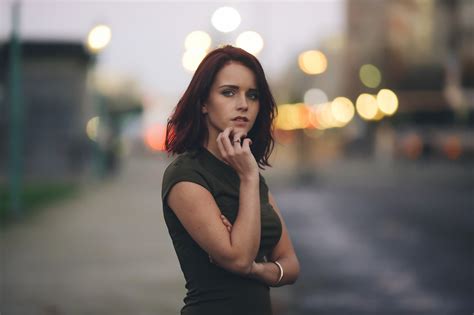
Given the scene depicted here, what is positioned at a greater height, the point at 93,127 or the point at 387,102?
the point at 387,102

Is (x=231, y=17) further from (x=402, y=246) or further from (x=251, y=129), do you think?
(x=251, y=129)

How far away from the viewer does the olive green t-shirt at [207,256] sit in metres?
2.58

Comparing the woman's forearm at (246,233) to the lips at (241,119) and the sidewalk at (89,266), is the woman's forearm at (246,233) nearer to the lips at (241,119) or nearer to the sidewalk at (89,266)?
the lips at (241,119)

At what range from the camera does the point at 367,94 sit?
79.1 meters

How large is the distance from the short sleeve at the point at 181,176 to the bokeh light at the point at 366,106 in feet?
235

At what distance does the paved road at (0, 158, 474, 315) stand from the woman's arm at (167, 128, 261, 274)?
488cm

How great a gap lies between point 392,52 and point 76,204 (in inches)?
2220

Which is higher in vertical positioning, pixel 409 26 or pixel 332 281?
pixel 409 26

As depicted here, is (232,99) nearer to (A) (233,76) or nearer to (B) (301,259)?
(A) (233,76)

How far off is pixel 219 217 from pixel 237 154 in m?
0.21

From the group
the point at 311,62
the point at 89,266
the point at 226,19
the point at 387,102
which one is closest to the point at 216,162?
the point at 89,266

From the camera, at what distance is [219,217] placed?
251 centimetres

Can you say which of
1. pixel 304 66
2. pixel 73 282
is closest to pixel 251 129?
pixel 73 282

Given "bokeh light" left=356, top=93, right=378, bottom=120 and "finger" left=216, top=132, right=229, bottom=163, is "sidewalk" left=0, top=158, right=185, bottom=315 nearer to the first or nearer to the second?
"finger" left=216, top=132, right=229, bottom=163
